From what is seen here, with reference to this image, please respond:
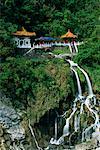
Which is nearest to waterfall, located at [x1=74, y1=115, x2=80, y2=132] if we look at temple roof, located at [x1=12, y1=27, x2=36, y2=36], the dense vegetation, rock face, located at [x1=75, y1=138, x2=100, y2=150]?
the dense vegetation

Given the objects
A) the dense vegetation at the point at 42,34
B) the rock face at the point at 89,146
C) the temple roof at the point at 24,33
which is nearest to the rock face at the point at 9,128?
the dense vegetation at the point at 42,34

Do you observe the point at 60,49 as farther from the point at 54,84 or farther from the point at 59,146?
the point at 59,146

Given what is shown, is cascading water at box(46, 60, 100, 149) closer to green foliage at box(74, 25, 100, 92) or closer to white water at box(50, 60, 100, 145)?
white water at box(50, 60, 100, 145)

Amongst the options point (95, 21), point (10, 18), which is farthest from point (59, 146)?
point (95, 21)

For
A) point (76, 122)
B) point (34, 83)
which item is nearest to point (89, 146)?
point (76, 122)

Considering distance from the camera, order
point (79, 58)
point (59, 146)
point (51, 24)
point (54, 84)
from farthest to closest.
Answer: point (51, 24), point (79, 58), point (54, 84), point (59, 146)

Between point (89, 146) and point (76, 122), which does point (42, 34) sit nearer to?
point (76, 122)
